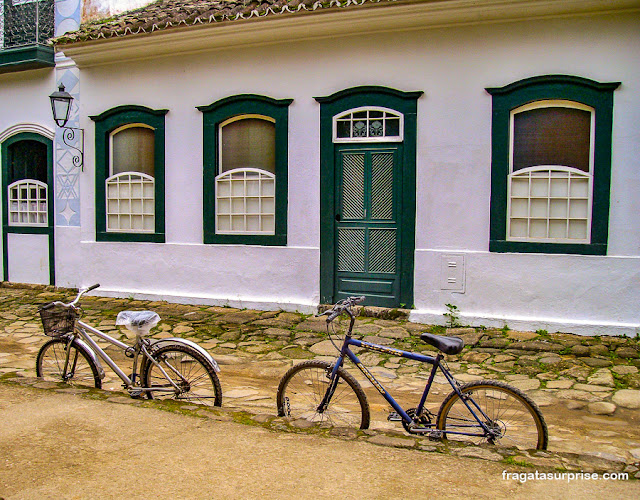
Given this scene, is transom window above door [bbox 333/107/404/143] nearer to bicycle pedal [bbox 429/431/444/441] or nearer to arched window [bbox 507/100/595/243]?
arched window [bbox 507/100/595/243]

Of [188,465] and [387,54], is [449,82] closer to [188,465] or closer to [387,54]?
[387,54]

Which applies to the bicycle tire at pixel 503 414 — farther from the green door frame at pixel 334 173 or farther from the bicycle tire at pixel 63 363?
the green door frame at pixel 334 173

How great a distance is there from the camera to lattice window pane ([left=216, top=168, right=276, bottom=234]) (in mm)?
8750

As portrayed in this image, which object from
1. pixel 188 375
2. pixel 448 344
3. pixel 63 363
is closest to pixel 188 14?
pixel 63 363

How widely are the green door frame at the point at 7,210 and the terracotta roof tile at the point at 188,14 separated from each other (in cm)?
208

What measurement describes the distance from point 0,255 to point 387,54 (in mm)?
8551

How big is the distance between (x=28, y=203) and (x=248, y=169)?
509 cm

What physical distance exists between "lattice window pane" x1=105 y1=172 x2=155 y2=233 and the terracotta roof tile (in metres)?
2.27

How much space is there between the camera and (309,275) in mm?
8453

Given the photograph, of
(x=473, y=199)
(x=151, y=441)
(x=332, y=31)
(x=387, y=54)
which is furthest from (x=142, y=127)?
(x=151, y=441)

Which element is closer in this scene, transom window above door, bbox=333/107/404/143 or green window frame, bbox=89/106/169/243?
transom window above door, bbox=333/107/404/143

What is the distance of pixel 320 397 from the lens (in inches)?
157

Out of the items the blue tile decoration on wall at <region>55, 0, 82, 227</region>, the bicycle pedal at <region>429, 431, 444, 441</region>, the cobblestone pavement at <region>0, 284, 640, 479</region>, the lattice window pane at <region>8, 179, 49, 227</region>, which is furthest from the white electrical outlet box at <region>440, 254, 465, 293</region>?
the lattice window pane at <region>8, 179, 49, 227</region>

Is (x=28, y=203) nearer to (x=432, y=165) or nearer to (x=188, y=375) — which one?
(x=432, y=165)
